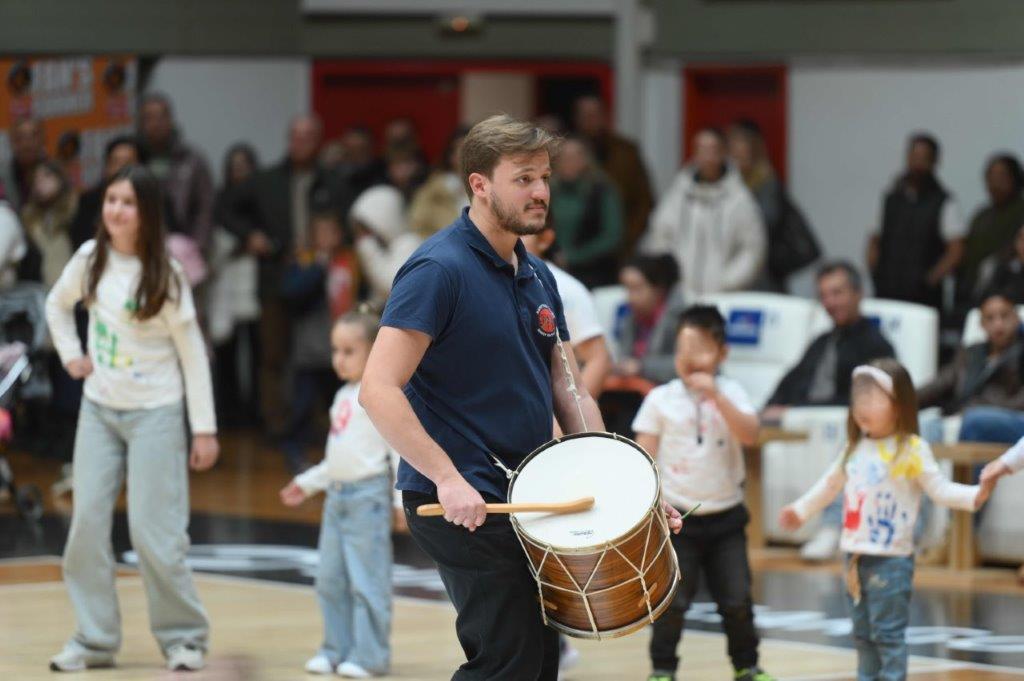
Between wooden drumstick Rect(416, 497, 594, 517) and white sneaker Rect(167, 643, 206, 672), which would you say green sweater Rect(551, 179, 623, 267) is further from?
wooden drumstick Rect(416, 497, 594, 517)

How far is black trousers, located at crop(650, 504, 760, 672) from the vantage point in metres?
7.36

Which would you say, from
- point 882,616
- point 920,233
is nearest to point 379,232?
point 920,233

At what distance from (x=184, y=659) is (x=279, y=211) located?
710cm

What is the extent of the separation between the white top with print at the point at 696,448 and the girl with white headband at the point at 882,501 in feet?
1.37

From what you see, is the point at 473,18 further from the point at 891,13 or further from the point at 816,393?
the point at 816,393

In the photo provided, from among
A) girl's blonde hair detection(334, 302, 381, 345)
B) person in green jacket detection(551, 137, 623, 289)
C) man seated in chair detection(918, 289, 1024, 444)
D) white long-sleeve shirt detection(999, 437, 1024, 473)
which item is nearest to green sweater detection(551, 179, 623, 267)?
person in green jacket detection(551, 137, 623, 289)

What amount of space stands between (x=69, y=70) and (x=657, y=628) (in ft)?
32.2

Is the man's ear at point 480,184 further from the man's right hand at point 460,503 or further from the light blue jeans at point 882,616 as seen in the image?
the light blue jeans at point 882,616

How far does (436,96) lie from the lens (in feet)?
55.4

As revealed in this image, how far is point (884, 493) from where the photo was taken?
23.3ft

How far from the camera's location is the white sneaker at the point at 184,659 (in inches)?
303

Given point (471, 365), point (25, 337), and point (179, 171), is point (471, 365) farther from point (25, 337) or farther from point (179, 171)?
point (179, 171)

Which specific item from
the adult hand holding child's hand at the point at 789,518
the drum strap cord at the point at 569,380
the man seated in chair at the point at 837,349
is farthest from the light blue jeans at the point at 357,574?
the man seated in chair at the point at 837,349

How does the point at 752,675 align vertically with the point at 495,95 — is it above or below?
below
